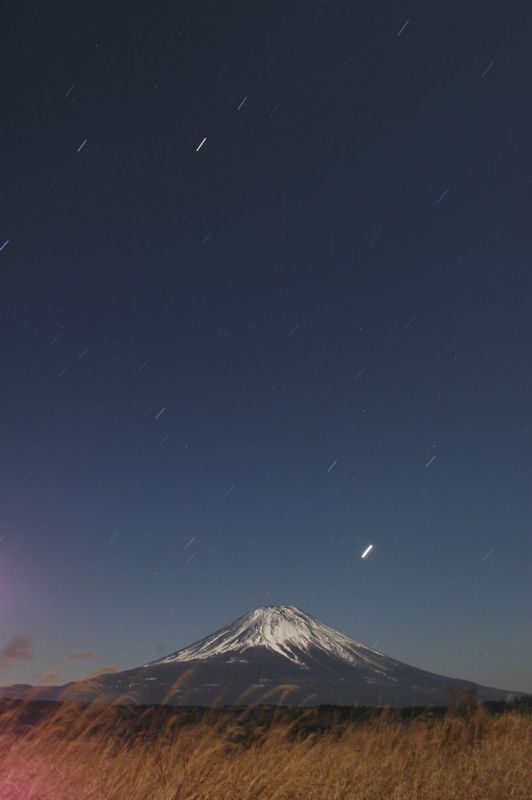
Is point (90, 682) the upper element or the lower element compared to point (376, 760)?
upper

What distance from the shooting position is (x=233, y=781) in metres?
6.79

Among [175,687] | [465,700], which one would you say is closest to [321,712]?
[465,700]

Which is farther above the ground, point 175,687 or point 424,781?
point 175,687

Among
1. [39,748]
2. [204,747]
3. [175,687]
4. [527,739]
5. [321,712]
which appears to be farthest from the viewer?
[321,712]

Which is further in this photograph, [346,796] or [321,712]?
[321,712]

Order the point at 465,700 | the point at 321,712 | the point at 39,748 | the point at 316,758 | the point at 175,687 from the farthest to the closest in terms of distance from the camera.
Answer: the point at 321,712 → the point at 465,700 → the point at 316,758 → the point at 39,748 → the point at 175,687

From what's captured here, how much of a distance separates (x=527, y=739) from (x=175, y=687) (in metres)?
6.96

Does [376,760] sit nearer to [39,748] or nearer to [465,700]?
[39,748]

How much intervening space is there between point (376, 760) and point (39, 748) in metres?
4.40

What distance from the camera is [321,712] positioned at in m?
27.2

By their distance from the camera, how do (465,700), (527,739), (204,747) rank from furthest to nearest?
(465,700), (527,739), (204,747)

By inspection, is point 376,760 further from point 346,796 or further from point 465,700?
point 465,700

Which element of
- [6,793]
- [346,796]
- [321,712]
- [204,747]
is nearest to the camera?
[6,793]

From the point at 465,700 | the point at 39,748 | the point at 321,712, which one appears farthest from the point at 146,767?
the point at 321,712
